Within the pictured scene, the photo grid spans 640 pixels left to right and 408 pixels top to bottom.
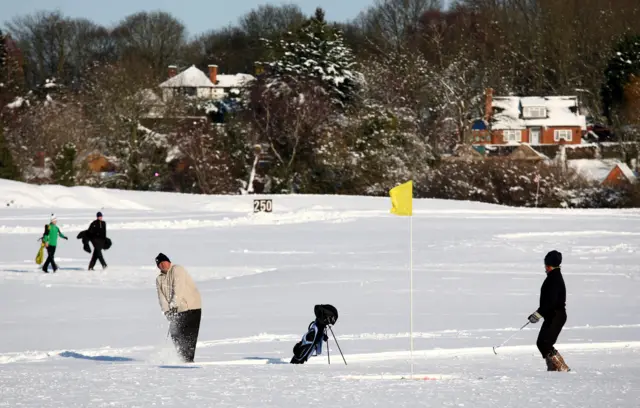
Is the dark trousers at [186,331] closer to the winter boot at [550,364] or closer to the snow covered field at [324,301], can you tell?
the snow covered field at [324,301]

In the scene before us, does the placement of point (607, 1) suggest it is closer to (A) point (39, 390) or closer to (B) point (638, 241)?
(B) point (638, 241)

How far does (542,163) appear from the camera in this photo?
58375mm

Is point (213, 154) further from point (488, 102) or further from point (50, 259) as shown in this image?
point (50, 259)

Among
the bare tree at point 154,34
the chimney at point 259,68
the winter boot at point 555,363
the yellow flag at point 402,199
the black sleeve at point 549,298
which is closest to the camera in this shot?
the winter boot at point 555,363

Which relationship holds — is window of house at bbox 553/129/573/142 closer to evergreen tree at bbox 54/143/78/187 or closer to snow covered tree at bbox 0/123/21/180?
evergreen tree at bbox 54/143/78/187

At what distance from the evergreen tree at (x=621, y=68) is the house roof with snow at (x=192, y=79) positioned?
136ft

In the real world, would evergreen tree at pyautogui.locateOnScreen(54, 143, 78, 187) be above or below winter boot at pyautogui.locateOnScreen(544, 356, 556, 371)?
above

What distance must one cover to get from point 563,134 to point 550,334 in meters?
77.4

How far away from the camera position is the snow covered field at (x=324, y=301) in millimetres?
9047

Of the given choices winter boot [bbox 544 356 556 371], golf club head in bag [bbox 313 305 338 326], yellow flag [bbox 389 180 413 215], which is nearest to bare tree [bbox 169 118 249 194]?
yellow flag [bbox 389 180 413 215]

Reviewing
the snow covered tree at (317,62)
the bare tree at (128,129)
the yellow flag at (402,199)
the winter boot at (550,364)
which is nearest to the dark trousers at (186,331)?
the yellow flag at (402,199)

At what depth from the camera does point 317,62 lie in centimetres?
6681

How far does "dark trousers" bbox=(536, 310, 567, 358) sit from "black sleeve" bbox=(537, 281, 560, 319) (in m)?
0.09

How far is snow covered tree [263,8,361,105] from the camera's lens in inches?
2608
